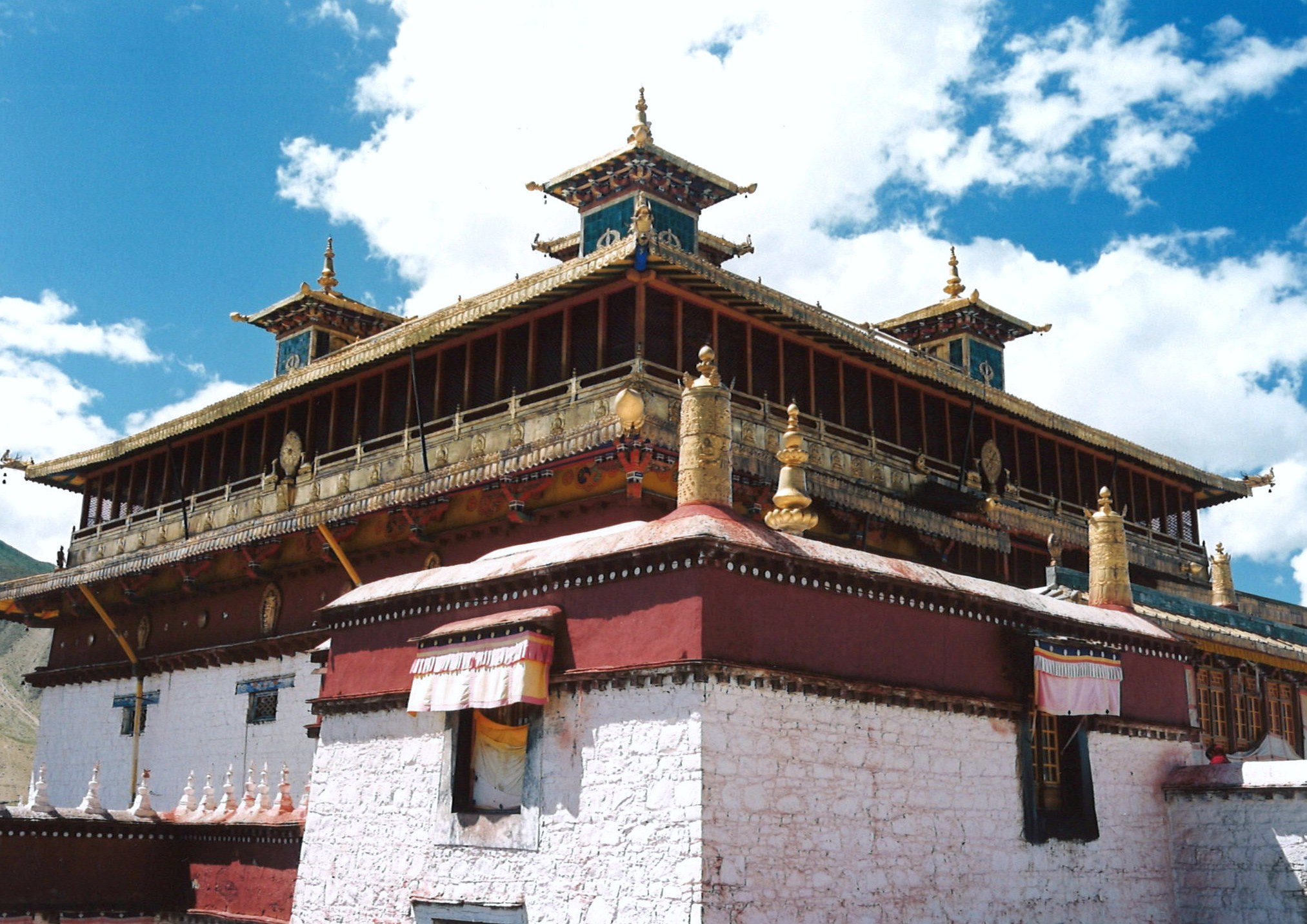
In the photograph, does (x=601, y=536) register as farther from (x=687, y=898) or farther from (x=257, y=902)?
(x=257, y=902)

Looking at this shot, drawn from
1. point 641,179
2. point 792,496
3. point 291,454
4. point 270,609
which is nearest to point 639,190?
point 641,179

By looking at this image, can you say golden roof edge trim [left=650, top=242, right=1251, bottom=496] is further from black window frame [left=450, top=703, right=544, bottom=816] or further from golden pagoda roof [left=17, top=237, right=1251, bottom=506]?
black window frame [left=450, top=703, right=544, bottom=816]

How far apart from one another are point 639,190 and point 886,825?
14.9 meters

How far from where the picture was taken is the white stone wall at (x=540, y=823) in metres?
10.7

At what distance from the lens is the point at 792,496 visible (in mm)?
12812

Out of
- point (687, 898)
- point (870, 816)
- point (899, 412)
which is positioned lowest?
point (687, 898)

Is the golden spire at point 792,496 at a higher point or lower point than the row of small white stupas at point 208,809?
higher

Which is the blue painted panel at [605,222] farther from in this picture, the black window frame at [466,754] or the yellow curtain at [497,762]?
the yellow curtain at [497,762]

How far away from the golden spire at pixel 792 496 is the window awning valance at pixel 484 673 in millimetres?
2469

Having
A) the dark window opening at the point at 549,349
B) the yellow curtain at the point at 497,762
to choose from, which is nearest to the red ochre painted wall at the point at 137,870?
the yellow curtain at the point at 497,762

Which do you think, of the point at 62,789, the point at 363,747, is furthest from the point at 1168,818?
the point at 62,789

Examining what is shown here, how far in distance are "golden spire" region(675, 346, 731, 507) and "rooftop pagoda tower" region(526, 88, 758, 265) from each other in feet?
38.2

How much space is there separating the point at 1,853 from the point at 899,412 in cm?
1543

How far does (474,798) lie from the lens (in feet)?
41.6
